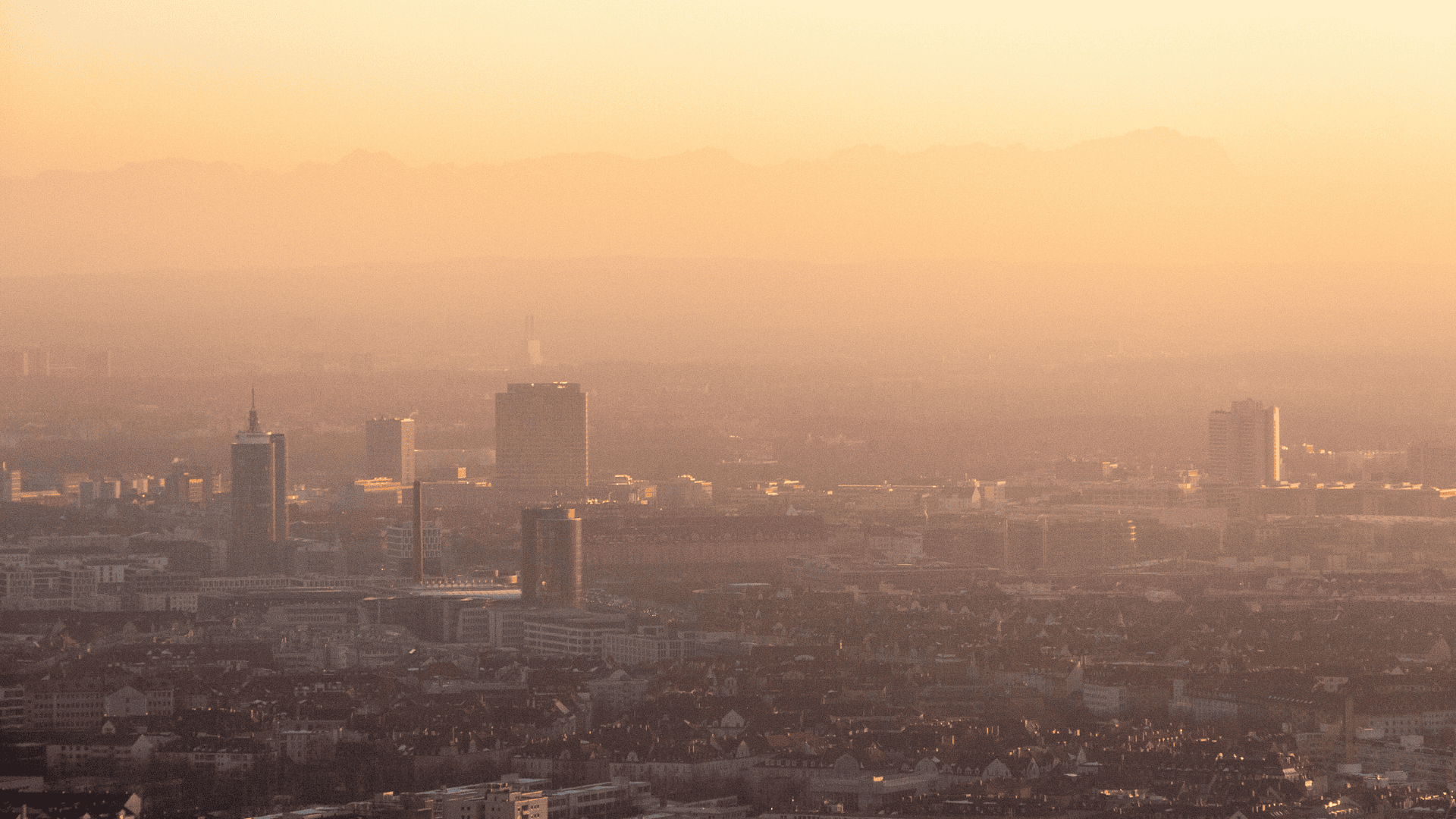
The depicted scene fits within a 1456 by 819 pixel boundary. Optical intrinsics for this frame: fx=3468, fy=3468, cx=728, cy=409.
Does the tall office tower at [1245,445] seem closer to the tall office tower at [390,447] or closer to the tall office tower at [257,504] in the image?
the tall office tower at [390,447]

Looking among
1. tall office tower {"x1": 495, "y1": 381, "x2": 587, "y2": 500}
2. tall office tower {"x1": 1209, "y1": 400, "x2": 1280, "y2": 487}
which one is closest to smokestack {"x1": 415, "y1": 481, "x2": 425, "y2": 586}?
tall office tower {"x1": 495, "y1": 381, "x2": 587, "y2": 500}

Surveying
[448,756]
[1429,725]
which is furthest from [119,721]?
[1429,725]

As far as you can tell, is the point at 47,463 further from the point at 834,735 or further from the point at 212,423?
the point at 834,735

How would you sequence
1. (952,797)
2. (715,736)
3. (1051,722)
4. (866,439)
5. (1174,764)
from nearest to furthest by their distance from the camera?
(952,797), (1174,764), (715,736), (1051,722), (866,439)

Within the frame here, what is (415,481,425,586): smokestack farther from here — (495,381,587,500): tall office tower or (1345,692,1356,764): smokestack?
(1345,692,1356,764): smokestack

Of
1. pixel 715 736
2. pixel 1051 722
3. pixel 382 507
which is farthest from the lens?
pixel 382 507
